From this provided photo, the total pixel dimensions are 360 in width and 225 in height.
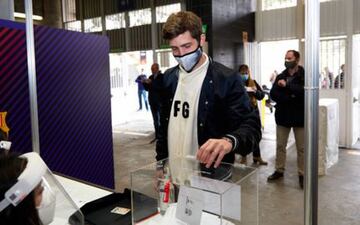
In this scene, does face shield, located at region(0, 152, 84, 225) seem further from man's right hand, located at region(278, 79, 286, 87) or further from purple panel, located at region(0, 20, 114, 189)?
man's right hand, located at region(278, 79, 286, 87)

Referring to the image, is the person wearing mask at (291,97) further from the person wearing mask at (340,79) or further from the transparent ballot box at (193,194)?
the transparent ballot box at (193,194)

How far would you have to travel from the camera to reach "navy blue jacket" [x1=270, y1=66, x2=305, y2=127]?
12.4ft

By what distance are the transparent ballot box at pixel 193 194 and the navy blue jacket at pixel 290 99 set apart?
260cm

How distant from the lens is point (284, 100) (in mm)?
3879

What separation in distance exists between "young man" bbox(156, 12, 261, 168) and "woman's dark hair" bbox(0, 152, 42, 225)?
803 millimetres

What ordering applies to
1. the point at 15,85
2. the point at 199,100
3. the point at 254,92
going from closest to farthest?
the point at 199,100, the point at 15,85, the point at 254,92

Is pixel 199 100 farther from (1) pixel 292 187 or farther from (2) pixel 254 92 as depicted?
(2) pixel 254 92

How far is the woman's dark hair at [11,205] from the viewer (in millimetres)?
804

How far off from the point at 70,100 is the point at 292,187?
263 centimetres

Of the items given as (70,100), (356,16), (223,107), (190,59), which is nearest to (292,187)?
(70,100)

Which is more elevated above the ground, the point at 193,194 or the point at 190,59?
the point at 190,59

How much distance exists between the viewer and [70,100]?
11.1ft

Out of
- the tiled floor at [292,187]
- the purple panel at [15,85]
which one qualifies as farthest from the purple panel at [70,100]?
the tiled floor at [292,187]

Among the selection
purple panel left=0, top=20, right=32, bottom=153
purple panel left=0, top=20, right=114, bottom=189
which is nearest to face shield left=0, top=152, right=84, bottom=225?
purple panel left=0, top=20, right=32, bottom=153
